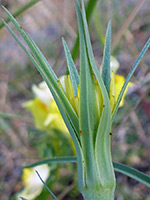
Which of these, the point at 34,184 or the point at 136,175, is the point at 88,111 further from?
the point at 34,184

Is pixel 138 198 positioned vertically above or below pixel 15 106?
below

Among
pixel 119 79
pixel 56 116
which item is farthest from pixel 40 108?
pixel 119 79

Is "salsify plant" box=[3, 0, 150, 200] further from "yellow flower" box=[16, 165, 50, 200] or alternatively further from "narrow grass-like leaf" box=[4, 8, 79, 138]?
"yellow flower" box=[16, 165, 50, 200]

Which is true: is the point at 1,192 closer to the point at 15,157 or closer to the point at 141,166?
the point at 15,157

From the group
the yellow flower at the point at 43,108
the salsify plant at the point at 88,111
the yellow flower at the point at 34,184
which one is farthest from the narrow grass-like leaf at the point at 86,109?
the yellow flower at the point at 34,184

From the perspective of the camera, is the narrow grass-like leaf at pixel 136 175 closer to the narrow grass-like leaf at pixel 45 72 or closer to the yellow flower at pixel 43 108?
the narrow grass-like leaf at pixel 45 72

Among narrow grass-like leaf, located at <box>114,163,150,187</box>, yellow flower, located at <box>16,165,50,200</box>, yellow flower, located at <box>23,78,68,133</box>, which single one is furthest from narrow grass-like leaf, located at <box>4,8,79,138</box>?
yellow flower, located at <box>16,165,50,200</box>

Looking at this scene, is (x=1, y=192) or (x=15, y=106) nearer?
(x=1, y=192)

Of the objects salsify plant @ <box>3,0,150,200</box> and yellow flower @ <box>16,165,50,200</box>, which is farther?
yellow flower @ <box>16,165,50,200</box>
